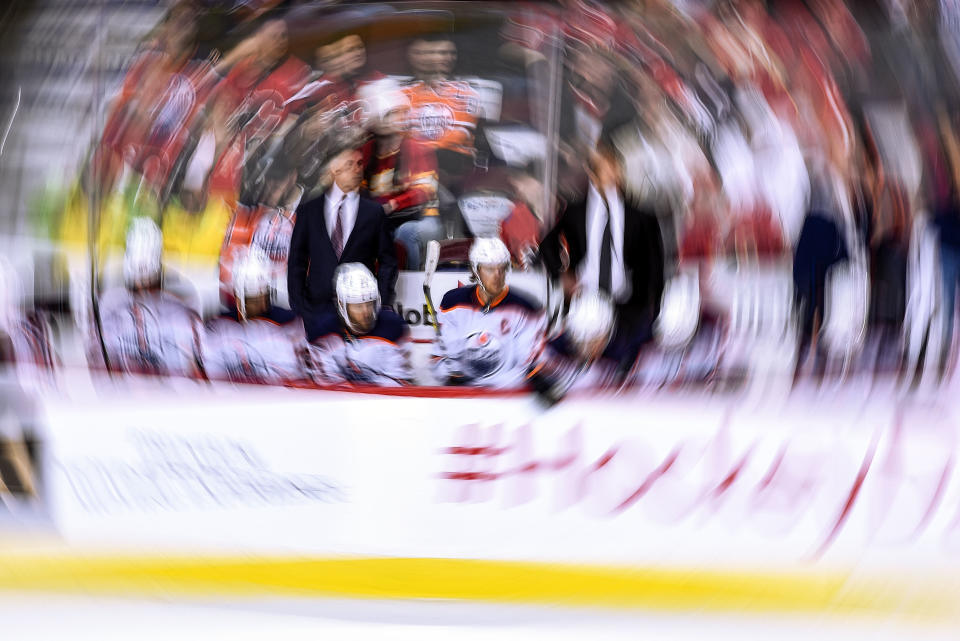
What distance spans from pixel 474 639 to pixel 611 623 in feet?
1.13

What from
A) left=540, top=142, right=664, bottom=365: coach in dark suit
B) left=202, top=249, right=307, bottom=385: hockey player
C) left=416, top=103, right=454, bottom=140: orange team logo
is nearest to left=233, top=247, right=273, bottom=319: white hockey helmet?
left=202, top=249, right=307, bottom=385: hockey player

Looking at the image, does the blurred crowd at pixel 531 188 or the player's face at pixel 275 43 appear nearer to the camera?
the blurred crowd at pixel 531 188

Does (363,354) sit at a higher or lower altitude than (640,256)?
lower

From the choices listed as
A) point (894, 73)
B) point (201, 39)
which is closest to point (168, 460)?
point (201, 39)

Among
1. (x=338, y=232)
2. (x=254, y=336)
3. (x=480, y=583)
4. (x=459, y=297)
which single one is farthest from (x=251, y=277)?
(x=480, y=583)

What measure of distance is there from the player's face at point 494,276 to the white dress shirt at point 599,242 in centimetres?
18

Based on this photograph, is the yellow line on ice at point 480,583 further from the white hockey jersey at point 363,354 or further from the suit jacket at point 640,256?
the suit jacket at point 640,256

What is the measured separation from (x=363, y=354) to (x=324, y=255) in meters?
0.27

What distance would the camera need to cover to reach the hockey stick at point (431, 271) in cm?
163

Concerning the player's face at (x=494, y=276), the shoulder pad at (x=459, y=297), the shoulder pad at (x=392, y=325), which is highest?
the player's face at (x=494, y=276)

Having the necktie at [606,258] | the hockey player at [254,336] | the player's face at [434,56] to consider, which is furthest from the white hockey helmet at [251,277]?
the necktie at [606,258]

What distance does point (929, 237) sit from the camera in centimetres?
151

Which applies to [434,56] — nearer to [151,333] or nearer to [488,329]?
[488,329]

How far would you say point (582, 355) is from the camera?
1598 mm
